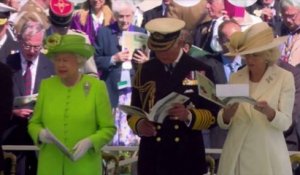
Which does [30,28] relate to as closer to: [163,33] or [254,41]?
[163,33]

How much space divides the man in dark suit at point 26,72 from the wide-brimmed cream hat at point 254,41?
5.91 ft

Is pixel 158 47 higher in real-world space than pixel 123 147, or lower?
higher

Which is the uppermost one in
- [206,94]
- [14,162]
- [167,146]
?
[206,94]

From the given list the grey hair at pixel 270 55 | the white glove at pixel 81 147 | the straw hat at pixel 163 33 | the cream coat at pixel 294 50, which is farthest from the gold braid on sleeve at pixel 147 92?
the cream coat at pixel 294 50

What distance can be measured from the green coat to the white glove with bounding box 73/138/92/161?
5 cm

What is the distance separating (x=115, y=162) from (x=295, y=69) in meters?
1.45

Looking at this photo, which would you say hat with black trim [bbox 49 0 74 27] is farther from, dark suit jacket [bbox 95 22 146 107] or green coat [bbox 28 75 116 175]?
green coat [bbox 28 75 116 175]

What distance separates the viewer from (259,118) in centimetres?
445

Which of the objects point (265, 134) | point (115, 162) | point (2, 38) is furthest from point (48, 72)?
point (265, 134)

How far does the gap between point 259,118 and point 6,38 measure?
2358 mm

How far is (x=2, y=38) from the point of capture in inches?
236

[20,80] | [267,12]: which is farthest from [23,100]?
[267,12]

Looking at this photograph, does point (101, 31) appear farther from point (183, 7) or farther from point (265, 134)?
point (265, 134)

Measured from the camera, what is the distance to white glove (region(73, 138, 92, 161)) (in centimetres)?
435
